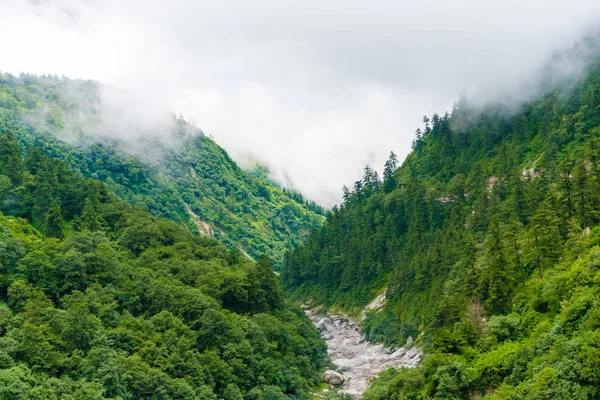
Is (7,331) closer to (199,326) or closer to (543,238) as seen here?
(199,326)

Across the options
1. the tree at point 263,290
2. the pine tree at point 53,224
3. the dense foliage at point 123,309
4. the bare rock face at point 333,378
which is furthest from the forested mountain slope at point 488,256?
the pine tree at point 53,224

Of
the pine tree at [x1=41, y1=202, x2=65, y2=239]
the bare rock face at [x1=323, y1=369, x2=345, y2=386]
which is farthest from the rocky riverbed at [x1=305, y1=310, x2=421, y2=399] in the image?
the pine tree at [x1=41, y1=202, x2=65, y2=239]

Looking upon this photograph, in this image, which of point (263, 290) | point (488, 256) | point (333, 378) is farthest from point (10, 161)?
point (488, 256)

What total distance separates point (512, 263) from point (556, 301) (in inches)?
612

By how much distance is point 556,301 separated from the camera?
8056 centimetres

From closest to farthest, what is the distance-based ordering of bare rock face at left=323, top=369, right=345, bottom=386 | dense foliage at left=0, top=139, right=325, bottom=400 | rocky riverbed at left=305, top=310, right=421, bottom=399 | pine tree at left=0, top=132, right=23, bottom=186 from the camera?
1. dense foliage at left=0, top=139, right=325, bottom=400
2. rocky riverbed at left=305, top=310, right=421, bottom=399
3. bare rock face at left=323, top=369, right=345, bottom=386
4. pine tree at left=0, top=132, right=23, bottom=186

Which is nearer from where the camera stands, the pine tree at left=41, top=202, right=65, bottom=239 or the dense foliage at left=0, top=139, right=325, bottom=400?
the dense foliage at left=0, top=139, right=325, bottom=400

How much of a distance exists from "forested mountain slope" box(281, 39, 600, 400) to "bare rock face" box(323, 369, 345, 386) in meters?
16.0

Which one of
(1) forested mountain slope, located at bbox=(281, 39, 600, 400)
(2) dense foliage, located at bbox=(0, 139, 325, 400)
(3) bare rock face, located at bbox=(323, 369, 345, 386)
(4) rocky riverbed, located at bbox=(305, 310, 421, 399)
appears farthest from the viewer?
(3) bare rock face, located at bbox=(323, 369, 345, 386)

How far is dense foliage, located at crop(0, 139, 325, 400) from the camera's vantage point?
78188mm

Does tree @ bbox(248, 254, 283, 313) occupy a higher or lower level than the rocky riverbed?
higher

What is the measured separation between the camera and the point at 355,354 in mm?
132250

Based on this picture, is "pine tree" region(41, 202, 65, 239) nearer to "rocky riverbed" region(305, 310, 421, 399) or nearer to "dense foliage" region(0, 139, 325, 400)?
"dense foliage" region(0, 139, 325, 400)

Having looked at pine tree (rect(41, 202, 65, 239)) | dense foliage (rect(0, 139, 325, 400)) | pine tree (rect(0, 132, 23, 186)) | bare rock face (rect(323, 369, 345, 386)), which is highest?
pine tree (rect(0, 132, 23, 186))
